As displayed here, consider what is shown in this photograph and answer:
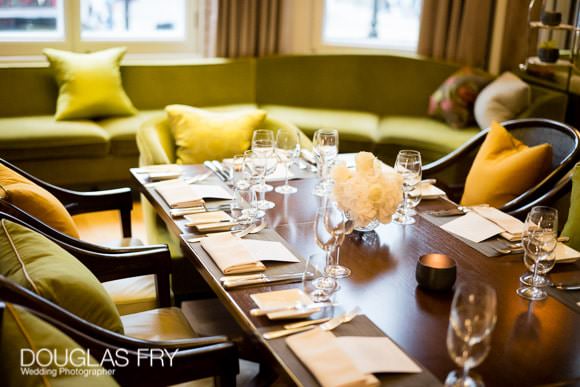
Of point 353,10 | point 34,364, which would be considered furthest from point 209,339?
point 353,10

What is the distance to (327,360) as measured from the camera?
1616 millimetres

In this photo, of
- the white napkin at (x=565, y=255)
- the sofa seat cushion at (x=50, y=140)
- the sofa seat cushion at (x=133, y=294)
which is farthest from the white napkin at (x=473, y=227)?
the sofa seat cushion at (x=50, y=140)

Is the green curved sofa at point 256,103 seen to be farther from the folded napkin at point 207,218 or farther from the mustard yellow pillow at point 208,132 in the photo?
the folded napkin at point 207,218

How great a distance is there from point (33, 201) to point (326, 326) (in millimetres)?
1051

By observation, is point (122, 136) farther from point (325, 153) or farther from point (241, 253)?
point (241, 253)

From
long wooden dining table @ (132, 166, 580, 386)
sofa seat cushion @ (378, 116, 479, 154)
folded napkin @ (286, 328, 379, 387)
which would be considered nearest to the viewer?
folded napkin @ (286, 328, 379, 387)

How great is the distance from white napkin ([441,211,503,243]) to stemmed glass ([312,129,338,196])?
512 mm

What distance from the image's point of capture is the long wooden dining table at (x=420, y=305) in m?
1.64

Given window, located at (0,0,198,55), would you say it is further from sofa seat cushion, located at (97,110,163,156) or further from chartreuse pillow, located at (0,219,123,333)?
chartreuse pillow, located at (0,219,123,333)

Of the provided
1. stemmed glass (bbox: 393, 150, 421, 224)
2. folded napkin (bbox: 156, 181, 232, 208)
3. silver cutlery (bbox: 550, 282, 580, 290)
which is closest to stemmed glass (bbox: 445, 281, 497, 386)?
silver cutlery (bbox: 550, 282, 580, 290)

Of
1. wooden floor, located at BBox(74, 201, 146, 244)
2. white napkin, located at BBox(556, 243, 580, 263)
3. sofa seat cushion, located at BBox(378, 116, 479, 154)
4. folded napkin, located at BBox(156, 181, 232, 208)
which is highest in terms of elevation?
white napkin, located at BBox(556, 243, 580, 263)

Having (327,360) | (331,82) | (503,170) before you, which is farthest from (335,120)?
(327,360)

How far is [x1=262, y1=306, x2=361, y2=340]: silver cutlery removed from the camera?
1.73 metres

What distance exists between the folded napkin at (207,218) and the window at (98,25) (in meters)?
3.12
